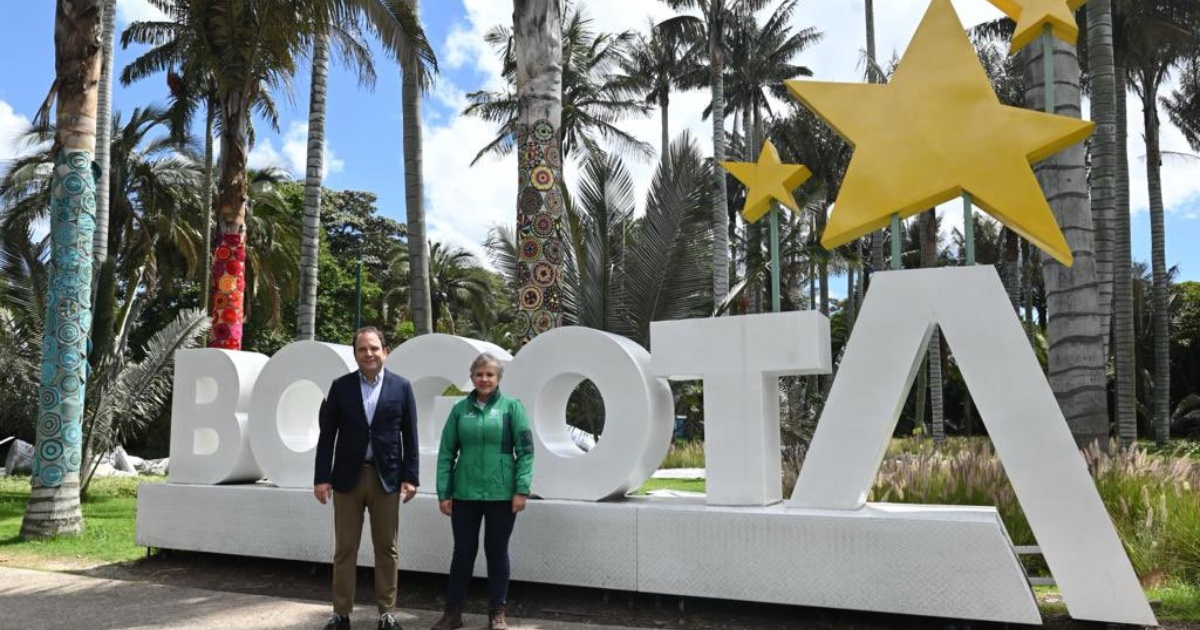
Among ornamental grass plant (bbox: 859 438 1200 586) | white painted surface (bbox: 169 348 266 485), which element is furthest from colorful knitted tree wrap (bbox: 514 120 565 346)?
ornamental grass plant (bbox: 859 438 1200 586)

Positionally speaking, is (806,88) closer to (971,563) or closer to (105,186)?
(971,563)

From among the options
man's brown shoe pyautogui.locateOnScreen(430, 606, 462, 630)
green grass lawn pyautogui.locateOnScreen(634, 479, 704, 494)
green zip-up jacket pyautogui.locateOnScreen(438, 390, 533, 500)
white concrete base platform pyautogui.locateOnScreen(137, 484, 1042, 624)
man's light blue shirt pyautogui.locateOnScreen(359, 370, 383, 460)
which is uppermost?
man's light blue shirt pyautogui.locateOnScreen(359, 370, 383, 460)

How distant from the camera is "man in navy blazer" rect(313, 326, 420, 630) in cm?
503

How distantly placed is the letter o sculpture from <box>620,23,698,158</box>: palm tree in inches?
1099

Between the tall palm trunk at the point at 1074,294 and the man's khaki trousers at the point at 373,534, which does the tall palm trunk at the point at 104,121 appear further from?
the tall palm trunk at the point at 1074,294

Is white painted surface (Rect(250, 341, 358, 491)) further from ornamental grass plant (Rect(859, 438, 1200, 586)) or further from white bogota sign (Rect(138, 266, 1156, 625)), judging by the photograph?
ornamental grass plant (Rect(859, 438, 1200, 586))

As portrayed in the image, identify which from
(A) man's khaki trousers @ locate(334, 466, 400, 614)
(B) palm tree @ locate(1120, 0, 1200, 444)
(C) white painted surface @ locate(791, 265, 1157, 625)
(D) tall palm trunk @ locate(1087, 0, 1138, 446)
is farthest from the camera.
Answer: (B) palm tree @ locate(1120, 0, 1200, 444)

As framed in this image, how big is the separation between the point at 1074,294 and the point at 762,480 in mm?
3558

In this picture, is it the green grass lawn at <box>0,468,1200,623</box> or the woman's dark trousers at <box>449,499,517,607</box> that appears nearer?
the woman's dark trousers at <box>449,499,517,607</box>

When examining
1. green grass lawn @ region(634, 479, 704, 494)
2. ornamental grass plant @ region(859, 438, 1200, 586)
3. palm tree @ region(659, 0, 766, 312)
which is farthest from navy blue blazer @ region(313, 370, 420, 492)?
palm tree @ region(659, 0, 766, 312)

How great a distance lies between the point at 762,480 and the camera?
18.4ft

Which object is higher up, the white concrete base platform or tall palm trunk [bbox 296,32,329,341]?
tall palm trunk [bbox 296,32,329,341]

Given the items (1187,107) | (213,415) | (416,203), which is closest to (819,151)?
(1187,107)

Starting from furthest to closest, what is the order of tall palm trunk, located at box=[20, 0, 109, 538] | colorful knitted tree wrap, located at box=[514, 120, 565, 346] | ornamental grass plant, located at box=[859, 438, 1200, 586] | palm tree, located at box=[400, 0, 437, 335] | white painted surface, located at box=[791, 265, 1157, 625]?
1. palm tree, located at box=[400, 0, 437, 335]
2. tall palm trunk, located at box=[20, 0, 109, 538]
3. colorful knitted tree wrap, located at box=[514, 120, 565, 346]
4. ornamental grass plant, located at box=[859, 438, 1200, 586]
5. white painted surface, located at box=[791, 265, 1157, 625]
